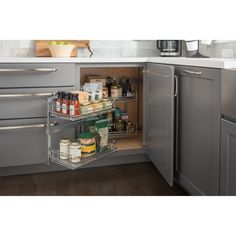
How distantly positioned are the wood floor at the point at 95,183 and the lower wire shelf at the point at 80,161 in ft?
0.49

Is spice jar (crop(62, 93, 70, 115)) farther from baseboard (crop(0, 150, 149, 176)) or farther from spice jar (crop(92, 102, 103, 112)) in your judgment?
baseboard (crop(0, 150, 149, 176))

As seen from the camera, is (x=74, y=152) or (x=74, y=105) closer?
(x=74, y=105)

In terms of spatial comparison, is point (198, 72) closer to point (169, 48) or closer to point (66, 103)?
point (66, 103)

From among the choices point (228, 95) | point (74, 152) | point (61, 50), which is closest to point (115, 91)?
point (61, 50)

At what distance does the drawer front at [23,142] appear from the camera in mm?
2236

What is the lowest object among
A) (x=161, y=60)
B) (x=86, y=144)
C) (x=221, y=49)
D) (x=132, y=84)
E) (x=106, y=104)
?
(x=86, y=144)

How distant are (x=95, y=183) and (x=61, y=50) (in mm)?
1058

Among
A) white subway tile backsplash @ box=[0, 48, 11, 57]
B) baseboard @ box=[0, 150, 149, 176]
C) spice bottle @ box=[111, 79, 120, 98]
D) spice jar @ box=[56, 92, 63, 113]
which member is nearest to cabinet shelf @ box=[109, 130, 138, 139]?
baseboard @ box=[0, 150, 149, 176]

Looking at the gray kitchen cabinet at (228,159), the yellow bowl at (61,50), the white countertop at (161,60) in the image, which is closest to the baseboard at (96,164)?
the white countertop at (161,60)

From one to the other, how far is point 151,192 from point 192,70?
2.75 feet

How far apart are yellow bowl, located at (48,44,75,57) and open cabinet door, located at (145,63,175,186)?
2.13ft

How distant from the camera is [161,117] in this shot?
82.2 inches

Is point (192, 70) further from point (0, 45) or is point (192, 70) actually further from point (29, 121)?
point (0, 45)

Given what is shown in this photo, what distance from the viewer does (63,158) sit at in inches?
87.4
